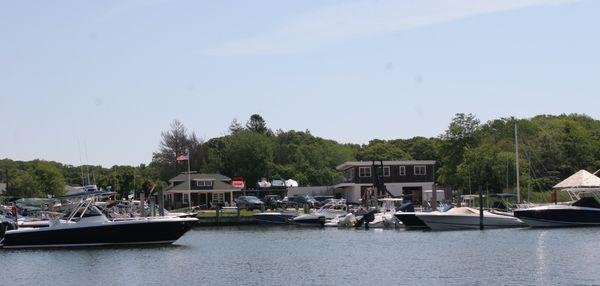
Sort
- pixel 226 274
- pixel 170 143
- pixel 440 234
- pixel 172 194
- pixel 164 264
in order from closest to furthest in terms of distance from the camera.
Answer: pixel 226 274
pixel 164 264
pixel 440 234
pixel 172 194
pixel 170 143

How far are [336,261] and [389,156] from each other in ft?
420

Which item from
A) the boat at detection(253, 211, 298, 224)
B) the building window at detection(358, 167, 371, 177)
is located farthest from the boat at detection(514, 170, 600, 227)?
the building window at detection(358, 167, 371, 177)

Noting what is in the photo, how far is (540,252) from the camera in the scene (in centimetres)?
5022

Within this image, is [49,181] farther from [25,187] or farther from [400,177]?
[400,177]

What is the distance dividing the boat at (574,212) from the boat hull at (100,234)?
28.9 meters

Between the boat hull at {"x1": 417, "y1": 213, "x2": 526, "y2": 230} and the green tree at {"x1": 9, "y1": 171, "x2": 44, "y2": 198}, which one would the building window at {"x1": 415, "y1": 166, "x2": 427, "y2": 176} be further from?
the green tree at {"x1": 9, "y1": 171, "x2": 44, "y2": 198}

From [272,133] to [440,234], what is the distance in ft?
395

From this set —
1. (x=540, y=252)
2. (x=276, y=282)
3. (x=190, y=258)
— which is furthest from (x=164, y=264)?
(x=540, y=252)

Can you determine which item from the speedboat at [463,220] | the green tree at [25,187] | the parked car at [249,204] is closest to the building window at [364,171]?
the parked car at [249,204]

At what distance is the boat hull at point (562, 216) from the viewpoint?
70500 millimetres

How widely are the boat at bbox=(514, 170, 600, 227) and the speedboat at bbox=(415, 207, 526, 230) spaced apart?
2072 mm

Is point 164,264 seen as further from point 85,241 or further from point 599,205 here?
point 599,205

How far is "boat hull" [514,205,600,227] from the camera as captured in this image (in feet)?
231

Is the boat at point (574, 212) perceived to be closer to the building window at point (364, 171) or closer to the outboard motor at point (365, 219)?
the outboard motor at point (365, 219)
